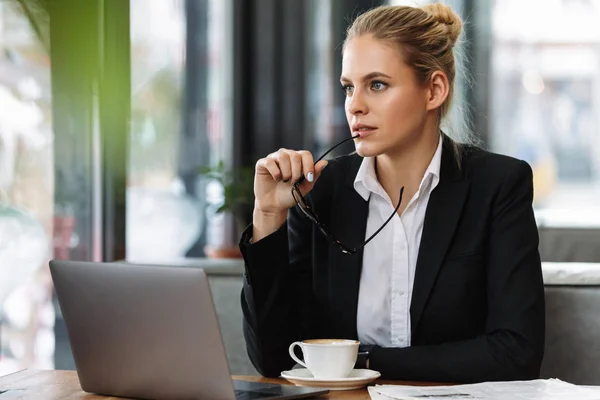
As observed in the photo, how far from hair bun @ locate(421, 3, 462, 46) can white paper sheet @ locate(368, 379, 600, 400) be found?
2.90ft

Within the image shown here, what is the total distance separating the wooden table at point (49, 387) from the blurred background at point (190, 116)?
903 millimetres

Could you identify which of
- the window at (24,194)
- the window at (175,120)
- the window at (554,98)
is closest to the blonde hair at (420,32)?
the window at (24,194)

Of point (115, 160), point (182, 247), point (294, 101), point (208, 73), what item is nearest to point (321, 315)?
point (115, 160)

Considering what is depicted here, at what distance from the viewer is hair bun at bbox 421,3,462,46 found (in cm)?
210

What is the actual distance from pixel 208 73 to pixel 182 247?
0.97 metres

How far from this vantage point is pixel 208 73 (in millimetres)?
4918

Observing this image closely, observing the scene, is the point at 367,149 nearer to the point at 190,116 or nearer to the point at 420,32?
the point at 420,32

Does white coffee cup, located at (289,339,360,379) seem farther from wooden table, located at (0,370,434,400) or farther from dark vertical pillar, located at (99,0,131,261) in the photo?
dark vertical pillar, located at (99,0,131,261)

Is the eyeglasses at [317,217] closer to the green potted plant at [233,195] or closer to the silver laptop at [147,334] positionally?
Answer: the silver laptop at [147,334]

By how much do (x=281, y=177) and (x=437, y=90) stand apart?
43 cm

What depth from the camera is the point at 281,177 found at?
1885mm

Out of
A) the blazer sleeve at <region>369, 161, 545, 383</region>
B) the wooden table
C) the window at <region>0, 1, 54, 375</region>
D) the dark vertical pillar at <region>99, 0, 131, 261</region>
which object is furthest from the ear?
the dark vertical pillar at <region>99, 0, 131, 261</region>

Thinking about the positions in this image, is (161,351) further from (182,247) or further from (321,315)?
(182,247)

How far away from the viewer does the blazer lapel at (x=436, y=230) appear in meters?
1.95
